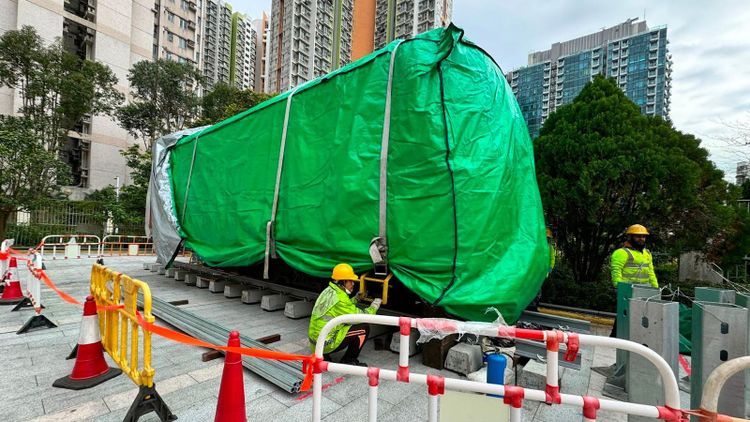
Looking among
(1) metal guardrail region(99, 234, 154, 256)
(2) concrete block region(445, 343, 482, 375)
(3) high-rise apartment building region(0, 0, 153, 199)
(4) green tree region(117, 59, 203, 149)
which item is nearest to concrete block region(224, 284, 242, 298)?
(2) concrete block region(445, 343, 482, 375)

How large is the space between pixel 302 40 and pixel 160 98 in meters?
30.1

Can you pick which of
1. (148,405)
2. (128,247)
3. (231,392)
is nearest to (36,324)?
(148,405)

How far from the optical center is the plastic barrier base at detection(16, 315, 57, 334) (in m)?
4.75

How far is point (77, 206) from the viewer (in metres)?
20.1

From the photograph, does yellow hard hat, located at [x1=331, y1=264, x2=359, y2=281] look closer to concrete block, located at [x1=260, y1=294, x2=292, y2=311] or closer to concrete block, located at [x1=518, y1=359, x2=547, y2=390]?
concrete block, located at [x1=518, y1=359, x2=547, y2=390]

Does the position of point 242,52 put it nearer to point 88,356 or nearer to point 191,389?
point 88,356

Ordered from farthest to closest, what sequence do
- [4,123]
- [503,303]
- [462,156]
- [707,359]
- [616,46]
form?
[616,46] < [4,123] < [462,156] < [503,303] < [707,359]

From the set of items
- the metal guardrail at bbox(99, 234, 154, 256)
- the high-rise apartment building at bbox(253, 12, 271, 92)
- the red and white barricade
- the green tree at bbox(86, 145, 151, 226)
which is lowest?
the metal guardrail at bbox(99, 234, 154, 256)

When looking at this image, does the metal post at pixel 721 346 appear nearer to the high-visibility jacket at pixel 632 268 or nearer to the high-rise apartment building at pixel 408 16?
the high-visibility jacket at pixel 632 268

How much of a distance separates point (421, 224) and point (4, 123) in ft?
76.0

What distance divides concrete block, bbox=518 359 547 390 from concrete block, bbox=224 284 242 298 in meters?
5.83

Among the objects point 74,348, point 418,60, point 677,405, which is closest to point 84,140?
point 74,348

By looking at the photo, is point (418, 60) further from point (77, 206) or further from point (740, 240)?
point (77, 206)

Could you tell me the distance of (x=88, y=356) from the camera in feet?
11.0
